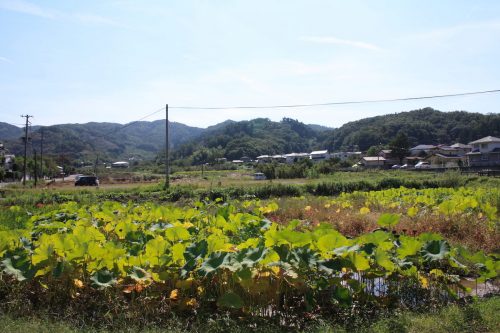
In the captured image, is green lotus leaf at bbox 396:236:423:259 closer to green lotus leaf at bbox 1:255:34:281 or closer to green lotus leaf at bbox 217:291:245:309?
green lotus leaf at bbox 217:291:245:309

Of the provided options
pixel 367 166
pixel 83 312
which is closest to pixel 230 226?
pixel 83 312

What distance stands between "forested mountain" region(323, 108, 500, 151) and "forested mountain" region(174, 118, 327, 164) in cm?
2544

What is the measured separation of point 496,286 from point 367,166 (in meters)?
78.3

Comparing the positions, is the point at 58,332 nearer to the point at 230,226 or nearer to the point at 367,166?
the point at 230,226

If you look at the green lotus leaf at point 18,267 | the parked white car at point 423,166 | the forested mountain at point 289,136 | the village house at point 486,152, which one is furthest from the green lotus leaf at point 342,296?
the village house at point 486,152

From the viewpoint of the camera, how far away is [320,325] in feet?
13.8

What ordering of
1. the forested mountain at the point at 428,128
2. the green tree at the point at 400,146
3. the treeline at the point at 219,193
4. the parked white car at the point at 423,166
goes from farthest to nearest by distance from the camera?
the forested mountain at the point at 428,128, the green tree at the point at 400,146, the parked white car at the point at 423,166, the treeline at the point at 219,193

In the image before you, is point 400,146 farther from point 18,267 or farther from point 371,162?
point 18,267

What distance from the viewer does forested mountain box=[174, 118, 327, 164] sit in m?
118

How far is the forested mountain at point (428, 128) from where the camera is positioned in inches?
3529

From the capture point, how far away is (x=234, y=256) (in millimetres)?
4363

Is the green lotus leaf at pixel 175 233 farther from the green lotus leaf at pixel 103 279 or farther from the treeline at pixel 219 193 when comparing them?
the treeline at pixel 219 193

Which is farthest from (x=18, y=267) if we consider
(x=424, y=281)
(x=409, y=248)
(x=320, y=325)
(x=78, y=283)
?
(x=424, y=281)

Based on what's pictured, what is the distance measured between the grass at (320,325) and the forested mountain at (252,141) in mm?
98203
